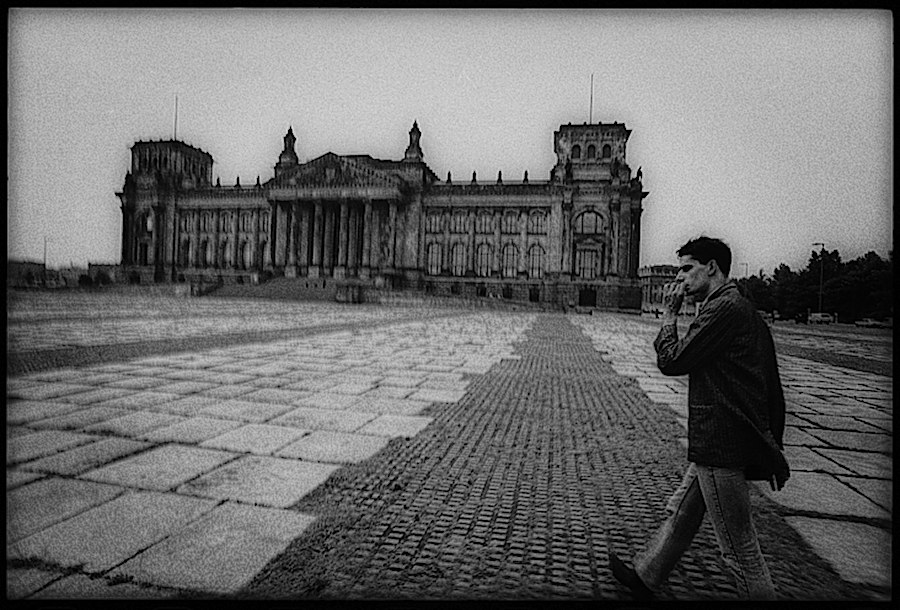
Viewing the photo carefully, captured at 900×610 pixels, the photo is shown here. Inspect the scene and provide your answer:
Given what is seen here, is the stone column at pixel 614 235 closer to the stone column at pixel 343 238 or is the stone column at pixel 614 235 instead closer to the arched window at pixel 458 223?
the arched window at pixel 458 223

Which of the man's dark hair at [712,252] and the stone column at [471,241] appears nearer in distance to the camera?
the man's dark hair at [712,252]

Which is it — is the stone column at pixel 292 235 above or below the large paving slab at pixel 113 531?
above

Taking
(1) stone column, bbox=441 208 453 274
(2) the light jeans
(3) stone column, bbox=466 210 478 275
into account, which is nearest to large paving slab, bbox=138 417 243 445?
(2) the light jeans

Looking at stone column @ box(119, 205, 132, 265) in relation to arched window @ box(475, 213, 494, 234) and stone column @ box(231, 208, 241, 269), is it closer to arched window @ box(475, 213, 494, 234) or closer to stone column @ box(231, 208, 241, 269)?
stone column @ box(231, 208, 241, 269)

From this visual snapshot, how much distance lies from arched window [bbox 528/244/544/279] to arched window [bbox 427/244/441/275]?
30.4 feet

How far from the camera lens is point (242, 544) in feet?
9.38

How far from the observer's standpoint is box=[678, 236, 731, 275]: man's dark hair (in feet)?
7.80

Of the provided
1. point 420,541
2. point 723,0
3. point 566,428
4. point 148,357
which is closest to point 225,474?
point 420,541

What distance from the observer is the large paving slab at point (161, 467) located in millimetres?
3650

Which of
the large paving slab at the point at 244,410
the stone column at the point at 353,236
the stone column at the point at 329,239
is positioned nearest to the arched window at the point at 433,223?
the stone column at the point at 353,236

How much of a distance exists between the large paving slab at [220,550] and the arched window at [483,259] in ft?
188

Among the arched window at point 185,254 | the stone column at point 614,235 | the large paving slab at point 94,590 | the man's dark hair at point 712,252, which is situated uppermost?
the stone column at point 614,235

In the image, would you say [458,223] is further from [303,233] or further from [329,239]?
[303,233]

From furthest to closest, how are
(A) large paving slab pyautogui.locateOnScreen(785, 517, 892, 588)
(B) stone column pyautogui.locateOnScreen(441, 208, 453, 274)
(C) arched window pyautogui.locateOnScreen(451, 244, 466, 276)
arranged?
(B) stone column pyautogui.locateOnScreen(441, 208, 453, 274) → (C) arched window pyautogui.locateOnScreen(451, 244, 466, 276) → (A) large paving slab pyautogui.locateOnScreen(785, 517, 892, 588)
